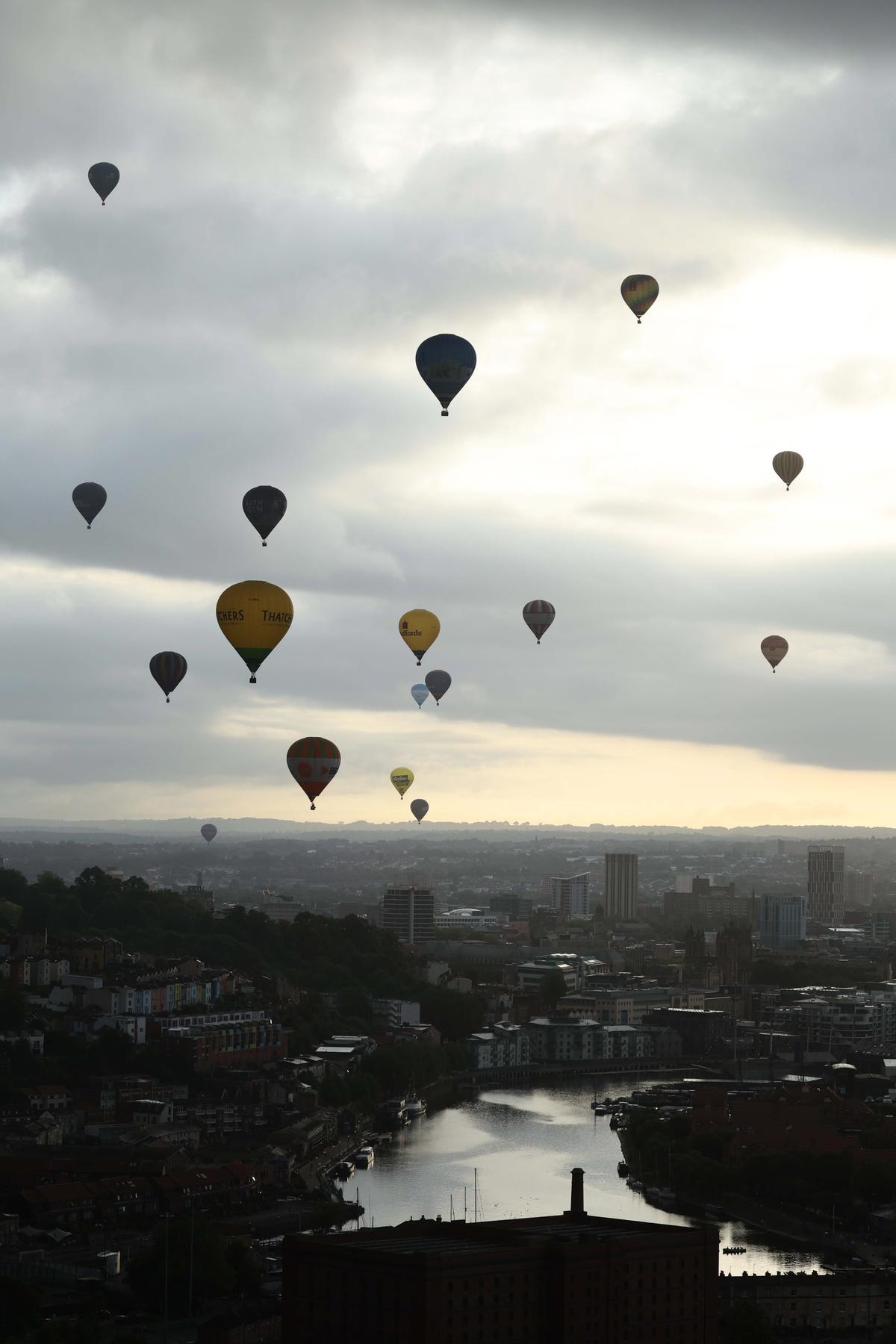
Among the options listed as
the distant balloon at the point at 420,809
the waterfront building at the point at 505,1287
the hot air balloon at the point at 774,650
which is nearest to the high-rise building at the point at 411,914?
the distant balloon at the point at 420,809

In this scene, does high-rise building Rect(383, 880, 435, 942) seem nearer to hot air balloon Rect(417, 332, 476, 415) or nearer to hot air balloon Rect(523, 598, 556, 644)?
hot air balloon Rect(523, 598, 556, 644)

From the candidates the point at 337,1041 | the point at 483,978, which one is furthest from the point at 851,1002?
the point at 337,1041

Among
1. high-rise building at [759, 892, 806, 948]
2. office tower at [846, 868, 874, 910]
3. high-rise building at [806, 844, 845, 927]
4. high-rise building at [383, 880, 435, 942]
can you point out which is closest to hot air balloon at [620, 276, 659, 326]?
high-rise building at [383, 880, 435, 942]

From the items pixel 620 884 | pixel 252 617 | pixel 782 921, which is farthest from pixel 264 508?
pixel 620 884

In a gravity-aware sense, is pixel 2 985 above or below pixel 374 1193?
above

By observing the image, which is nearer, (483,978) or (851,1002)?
(851,1002)

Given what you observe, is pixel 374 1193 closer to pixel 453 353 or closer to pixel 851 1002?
pixel 453 353

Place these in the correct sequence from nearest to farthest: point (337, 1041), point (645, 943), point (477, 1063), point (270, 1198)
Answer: point (270, 1198) < point (337, 1041) < point (477, 1063) < point (645, 943)
